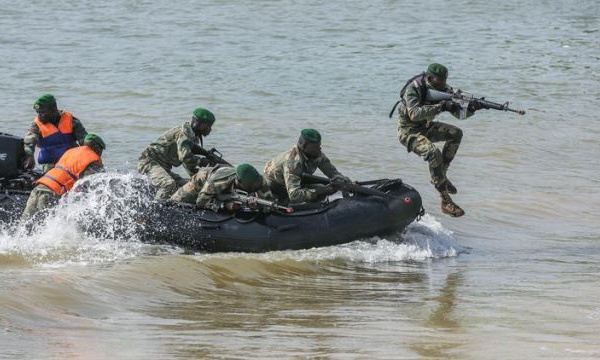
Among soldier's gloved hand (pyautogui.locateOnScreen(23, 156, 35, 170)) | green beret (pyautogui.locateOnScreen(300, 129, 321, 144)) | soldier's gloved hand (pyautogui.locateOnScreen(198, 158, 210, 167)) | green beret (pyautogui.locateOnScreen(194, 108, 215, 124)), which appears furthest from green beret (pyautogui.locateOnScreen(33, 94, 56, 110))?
green beret (pyautogui.locateOnScreen(300, 129, 321, 144))

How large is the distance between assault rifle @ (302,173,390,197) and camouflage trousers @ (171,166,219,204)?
104cm

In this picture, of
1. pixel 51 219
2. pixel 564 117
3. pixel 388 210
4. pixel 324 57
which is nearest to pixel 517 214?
pixel 388 210

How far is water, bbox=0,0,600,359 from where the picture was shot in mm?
9695

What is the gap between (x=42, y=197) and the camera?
13180mm

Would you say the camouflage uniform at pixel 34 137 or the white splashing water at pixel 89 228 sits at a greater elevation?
the camouflage uniform at pixel 34 137

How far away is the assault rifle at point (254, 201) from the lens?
12953mm

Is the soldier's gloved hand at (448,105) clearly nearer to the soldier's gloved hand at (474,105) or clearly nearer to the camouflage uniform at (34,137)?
the soldier's gloved hand at (474,105)

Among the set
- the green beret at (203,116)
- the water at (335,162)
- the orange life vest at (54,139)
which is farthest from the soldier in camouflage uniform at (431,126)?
the orange life vest at (54,139)

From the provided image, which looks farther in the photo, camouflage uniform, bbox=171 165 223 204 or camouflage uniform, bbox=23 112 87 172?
camouflage uniform, bbox=23 112 87 172

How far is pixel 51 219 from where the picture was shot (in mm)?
13234

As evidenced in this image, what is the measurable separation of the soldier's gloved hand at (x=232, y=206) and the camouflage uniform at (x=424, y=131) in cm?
Answer: 233

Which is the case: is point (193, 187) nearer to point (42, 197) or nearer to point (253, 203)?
point (253, 203)

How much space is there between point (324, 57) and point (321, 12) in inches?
262

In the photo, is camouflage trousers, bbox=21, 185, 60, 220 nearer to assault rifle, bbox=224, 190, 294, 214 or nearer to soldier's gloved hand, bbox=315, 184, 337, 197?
assault rifle, bbox=224, 190, 294, 214
